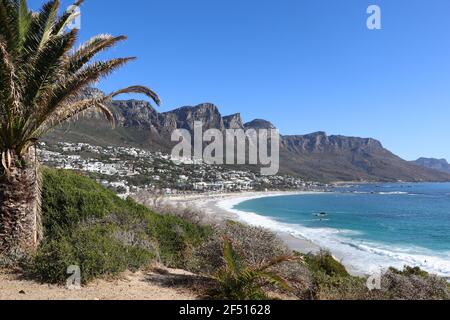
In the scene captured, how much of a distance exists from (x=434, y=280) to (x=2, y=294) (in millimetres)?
8698

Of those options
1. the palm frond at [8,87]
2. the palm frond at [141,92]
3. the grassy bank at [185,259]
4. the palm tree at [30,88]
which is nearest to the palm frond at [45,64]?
the palm tree at [30,88]

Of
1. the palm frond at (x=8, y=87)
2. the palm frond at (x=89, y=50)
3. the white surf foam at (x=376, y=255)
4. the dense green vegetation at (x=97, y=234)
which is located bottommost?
the white surf foam at (x=376, y=255)

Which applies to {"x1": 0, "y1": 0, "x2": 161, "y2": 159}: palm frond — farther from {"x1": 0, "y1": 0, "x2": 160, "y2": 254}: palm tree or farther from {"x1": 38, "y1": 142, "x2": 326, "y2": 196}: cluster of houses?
{"x1": 38, "y1": 142, "x2": 326, "y2": 196}: cluster of houses

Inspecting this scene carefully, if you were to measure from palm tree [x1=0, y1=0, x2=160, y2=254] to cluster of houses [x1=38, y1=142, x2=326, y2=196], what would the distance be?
45.3m

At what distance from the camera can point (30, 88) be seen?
26.2 feet

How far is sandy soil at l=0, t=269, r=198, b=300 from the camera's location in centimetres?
645

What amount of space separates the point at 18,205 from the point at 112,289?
9.23 ft

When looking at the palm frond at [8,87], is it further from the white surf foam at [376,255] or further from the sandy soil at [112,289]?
the white surf foam at [376,255]

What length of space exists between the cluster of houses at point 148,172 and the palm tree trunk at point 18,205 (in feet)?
148

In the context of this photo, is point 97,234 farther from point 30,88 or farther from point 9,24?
point 9,24

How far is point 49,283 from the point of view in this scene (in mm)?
7105

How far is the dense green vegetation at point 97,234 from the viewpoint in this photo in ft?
24.6

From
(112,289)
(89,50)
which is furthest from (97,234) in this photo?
(89,50)
